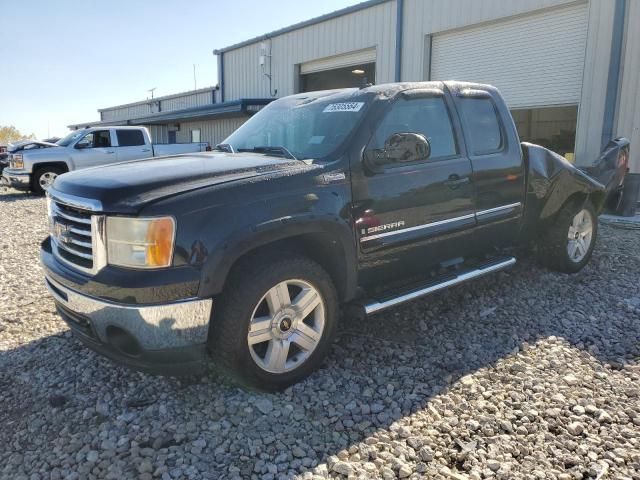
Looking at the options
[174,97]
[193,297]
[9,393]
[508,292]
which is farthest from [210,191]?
[174,97]

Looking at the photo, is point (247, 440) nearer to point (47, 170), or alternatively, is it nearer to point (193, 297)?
point (193, 297)

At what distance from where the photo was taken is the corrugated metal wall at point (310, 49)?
46.3 feet

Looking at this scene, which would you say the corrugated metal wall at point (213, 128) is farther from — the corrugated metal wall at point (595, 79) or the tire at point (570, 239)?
the tire at point (570, 239)

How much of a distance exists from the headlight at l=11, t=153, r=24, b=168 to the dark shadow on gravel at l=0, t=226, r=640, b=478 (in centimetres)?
1228

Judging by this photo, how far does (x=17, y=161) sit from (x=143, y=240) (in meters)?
14.0

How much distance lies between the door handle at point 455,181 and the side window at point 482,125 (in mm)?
329

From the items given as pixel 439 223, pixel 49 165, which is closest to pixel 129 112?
pixel 49 165

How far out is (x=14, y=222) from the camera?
10055mm

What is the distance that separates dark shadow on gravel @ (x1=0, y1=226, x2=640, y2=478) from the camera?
2.71 metres

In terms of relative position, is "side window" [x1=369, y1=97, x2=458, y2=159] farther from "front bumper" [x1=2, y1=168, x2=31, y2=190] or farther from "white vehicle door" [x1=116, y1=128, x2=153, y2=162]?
"front bumper" [x1=2, y1=168, x2=31, y2=190]

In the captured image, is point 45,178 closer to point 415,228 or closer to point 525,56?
point 525,56

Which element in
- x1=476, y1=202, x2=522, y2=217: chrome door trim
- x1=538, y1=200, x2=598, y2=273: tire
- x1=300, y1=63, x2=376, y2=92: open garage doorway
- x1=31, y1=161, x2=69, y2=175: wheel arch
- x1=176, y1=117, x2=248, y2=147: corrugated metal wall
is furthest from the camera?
x1=176, y1=117, x2=248, y2=147: corrugated metal wall

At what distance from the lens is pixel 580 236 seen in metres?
5.61

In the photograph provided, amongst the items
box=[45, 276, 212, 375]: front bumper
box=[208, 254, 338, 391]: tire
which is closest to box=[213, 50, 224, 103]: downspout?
box=[208, 254, 338, 391]: tire
